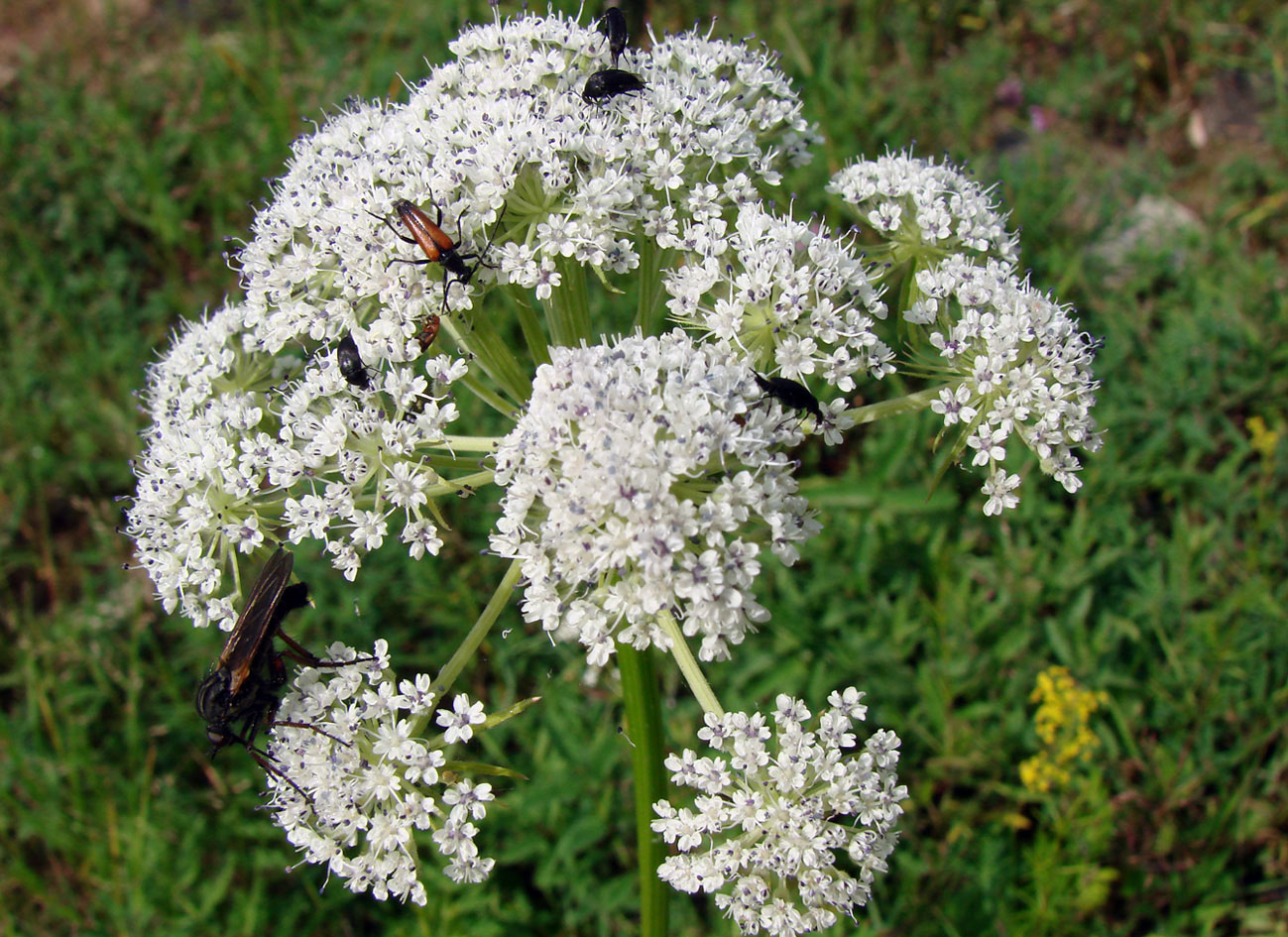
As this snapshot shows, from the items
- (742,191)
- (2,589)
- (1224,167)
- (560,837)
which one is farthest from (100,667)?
(1224,167)

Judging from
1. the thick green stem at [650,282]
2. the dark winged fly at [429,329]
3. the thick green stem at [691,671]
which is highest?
the thick green stem at [650,282]

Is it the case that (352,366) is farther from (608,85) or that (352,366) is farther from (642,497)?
(608,85)

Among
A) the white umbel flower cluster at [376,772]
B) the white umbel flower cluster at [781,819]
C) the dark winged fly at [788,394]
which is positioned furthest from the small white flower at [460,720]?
the dark winged fly at [788,394]

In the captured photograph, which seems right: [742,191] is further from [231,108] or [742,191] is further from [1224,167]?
[231,108]

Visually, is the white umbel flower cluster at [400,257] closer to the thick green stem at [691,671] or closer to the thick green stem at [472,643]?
the thick green stem at [472,643]

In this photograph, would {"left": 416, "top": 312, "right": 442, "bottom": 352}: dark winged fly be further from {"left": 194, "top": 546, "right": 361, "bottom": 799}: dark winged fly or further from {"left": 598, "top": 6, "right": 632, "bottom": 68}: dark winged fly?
{"left": 598, "top": 6, "right": 632, "bottom": 68}: dark winged fly
